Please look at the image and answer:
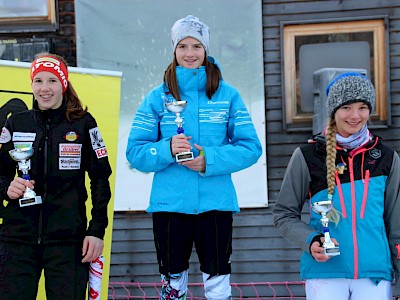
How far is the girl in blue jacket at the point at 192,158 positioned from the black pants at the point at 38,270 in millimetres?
459

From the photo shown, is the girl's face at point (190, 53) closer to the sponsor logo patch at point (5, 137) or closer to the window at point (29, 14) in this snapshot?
the sponsor logo patch at point (5, 137)

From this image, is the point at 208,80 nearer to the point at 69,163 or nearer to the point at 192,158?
the point at 192,158

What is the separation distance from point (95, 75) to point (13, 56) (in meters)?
1.81

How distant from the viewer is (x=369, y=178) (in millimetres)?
2857

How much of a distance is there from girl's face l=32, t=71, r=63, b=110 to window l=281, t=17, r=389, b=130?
3.09 m

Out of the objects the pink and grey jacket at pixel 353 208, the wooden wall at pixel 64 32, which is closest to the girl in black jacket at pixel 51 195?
the pink and grey jacket at pixel 353 208

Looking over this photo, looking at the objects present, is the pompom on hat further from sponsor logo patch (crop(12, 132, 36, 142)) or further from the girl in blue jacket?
sponsor logo patch (crop(12, 132, 36, 142))

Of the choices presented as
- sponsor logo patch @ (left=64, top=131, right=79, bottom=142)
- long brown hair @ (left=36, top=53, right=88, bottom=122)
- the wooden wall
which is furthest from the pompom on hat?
the wooden wall

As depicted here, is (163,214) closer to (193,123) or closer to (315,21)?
(193,123)

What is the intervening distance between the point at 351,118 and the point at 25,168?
1.61 meters

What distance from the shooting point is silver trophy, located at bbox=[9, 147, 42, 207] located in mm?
2900

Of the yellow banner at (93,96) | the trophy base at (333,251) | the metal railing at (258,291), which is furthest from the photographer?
the metal railing at (258,291)

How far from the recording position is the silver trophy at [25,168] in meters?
2.90

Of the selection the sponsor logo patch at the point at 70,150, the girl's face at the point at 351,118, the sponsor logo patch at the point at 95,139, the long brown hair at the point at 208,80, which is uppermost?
the long brown hair at the point at 208,80
